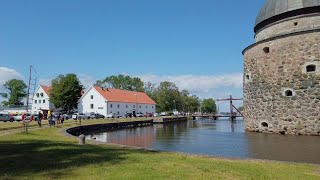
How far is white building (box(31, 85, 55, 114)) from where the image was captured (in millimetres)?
74000

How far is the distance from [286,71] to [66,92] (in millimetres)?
49813

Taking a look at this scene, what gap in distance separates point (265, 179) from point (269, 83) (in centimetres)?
1875

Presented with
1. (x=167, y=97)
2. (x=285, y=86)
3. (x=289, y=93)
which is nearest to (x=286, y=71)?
(x=285, y=86)

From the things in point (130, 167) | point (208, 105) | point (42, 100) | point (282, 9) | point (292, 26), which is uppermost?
point (282, 9)

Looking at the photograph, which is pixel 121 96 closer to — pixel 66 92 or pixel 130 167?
pixel 66 92

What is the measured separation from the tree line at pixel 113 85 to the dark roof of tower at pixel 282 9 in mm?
46448

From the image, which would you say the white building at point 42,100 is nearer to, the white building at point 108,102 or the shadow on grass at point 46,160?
the white building at point 108,102

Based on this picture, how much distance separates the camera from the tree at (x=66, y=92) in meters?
65.5

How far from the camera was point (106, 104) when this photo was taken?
61.3m

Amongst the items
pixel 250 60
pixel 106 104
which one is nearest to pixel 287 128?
pixel 250 60

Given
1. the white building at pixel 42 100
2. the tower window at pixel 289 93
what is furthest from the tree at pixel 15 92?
the tower window at pixel 289 93

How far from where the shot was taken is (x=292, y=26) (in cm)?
2516

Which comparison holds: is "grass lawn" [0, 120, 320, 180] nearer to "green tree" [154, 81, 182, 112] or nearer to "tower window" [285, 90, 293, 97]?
"tower window" [285, 90, 293, 97]

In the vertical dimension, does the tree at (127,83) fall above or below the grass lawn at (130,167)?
above
